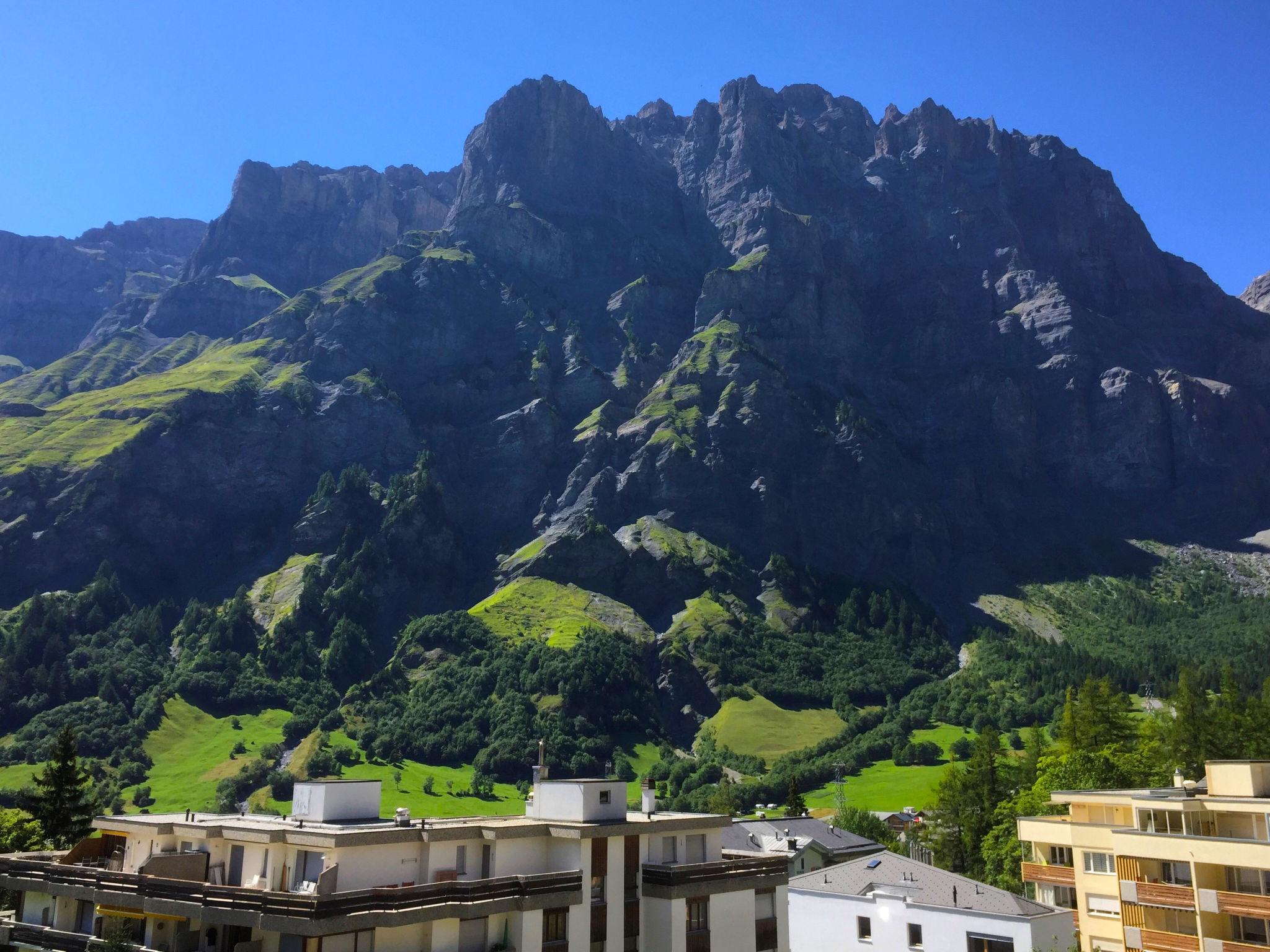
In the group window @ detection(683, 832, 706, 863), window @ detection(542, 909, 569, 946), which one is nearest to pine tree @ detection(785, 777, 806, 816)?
window @ detection(683, 832, 706, 863)

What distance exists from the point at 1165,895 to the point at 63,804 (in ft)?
296

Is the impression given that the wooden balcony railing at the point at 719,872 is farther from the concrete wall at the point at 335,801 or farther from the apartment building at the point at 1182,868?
the apartment building at the point at 1182,868

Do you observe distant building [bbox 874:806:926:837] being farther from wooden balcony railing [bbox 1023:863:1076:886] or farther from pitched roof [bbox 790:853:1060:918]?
pitched roof [bbox 790:853:1060:918]

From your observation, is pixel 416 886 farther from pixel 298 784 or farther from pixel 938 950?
pixel 938 950

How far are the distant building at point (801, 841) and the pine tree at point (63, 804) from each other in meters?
59.4

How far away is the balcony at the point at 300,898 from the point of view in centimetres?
4112

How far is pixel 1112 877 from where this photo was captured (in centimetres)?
7031

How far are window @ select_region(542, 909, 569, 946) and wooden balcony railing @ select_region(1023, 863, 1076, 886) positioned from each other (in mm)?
42605

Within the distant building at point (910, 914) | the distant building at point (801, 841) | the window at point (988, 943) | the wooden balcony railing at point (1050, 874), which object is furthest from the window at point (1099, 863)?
the distant building at point (801, 841)

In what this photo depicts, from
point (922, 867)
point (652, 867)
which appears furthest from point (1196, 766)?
point (652, 867)

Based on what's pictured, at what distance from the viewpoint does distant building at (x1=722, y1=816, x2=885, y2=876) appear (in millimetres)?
103750

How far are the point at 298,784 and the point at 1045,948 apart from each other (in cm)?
4328

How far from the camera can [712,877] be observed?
5497cm

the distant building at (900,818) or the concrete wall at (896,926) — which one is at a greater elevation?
the distant building at (900,818)
